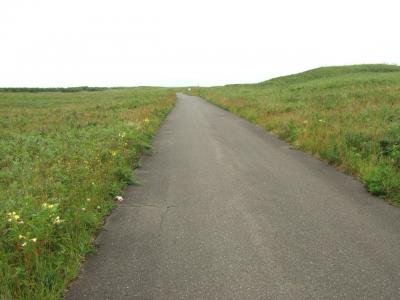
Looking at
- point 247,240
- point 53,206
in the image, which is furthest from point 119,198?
point 247,240

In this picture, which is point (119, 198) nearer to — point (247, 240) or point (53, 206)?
point (53, 206)

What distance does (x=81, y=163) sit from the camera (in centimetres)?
836

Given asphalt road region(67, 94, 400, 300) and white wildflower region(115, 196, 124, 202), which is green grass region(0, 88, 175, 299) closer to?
white wildflower region(115, 196, 124, 202)

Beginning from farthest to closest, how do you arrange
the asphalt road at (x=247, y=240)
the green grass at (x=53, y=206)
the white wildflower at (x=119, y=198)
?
the white wildflower at (x=119, y=198) < the green grass at (x=53, y=206) < the asphalt road at (x=247, y=240)

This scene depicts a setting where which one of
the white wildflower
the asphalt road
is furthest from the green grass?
the asphalt road

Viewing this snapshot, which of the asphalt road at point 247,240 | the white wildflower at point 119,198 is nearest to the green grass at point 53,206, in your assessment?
the white wildflower at point 119,198

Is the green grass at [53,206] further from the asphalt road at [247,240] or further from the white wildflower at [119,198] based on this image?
the asphalt road at [247,240]

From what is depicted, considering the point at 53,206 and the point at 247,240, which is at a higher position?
the point at 53,206

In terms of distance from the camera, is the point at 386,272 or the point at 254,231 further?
the point at 254,231

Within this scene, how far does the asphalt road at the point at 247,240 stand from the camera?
3.63 meters

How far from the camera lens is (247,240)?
4.66 metres

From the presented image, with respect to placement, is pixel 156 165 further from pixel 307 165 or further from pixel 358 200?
pixel 358 200

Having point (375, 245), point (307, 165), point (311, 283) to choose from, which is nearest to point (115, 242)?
point (311, 283)

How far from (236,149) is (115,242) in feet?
22.8
